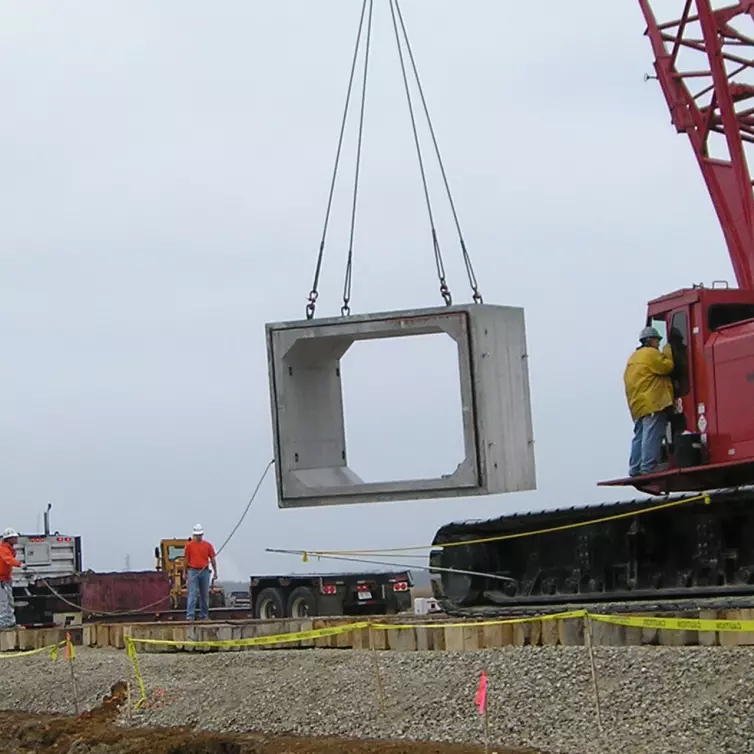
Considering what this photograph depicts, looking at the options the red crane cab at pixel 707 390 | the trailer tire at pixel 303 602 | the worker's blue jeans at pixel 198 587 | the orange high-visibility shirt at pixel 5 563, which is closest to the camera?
the red crane cab at pixel 707 390

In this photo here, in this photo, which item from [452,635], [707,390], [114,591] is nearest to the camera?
[452,635]

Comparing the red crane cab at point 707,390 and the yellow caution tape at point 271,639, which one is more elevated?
the red crane cab at point 707,390

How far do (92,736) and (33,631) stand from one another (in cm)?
633

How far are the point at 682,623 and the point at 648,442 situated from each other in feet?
11.0

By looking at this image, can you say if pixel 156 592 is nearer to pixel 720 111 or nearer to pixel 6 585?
pixel 6 585

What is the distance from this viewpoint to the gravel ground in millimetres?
9438

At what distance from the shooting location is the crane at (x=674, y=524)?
43.6 ft

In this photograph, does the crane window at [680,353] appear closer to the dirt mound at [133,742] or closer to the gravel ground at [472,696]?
the gravel ground at [472,696]

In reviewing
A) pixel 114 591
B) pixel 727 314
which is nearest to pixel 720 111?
pixel 727 314

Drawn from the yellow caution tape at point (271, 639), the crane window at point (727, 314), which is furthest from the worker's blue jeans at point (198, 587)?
the crane window at point (727, 314)

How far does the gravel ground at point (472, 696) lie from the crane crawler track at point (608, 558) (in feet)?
5.85

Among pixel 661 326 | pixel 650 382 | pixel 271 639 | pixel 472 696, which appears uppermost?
pixel 661 326

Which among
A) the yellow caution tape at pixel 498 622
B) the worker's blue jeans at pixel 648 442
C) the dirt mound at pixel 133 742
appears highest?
the worker's blue jeans at pixel 648 442

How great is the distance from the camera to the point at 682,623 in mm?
10805
